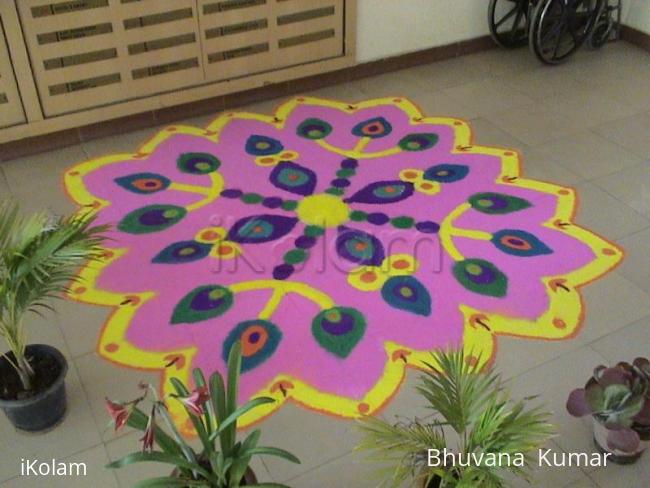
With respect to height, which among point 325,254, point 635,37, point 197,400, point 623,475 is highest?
point 197,400

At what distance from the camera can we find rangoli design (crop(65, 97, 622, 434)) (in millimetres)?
2197

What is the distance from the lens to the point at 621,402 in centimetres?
175

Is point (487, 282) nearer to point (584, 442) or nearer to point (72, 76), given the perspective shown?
point (584, 442)

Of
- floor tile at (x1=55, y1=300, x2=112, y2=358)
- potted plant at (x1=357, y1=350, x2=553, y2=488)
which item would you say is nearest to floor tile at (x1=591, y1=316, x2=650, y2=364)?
potted plant at (x1=357, y1=350, x2=553, y2=488)

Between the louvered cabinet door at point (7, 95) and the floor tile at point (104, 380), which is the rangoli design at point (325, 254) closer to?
the floor tile at point (104, 380)

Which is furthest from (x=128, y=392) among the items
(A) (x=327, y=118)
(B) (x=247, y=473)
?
(A) (x=327, y=118)

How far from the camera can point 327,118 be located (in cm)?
352

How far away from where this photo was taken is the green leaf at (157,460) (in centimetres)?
137

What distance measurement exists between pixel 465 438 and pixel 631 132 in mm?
2457

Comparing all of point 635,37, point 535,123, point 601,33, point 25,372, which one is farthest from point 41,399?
point 635,37

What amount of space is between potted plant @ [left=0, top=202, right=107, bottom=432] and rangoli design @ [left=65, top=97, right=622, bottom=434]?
309 millimetres

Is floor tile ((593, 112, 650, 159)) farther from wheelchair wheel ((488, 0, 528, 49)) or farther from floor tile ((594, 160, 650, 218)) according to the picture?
wheelchair wheel ((488, 0, 528, 49))

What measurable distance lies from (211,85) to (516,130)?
158 centimetres

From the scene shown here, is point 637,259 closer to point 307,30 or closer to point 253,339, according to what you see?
point 253,339
